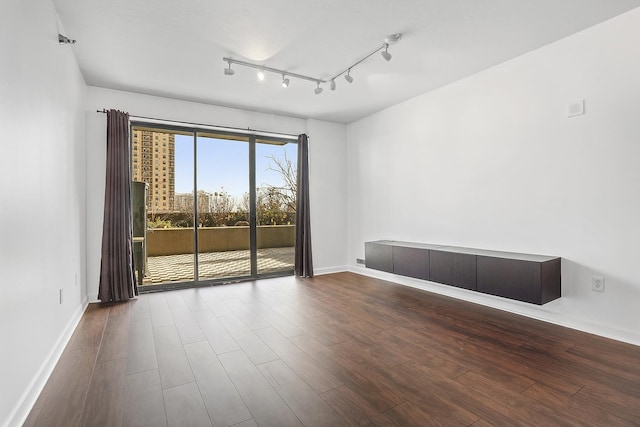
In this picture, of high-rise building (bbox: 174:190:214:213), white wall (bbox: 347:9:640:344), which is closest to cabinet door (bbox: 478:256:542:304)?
white wall (bbox: 347:9:640:344)

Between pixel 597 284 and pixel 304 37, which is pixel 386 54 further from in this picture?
pixel 597 284

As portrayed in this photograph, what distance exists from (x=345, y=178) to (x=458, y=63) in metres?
2.74

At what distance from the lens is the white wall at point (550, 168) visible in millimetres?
2561

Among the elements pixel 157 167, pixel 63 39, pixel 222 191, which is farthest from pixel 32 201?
pixel 222 191

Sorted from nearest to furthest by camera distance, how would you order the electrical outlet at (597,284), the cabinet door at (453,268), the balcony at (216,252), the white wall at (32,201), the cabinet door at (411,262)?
the white wall at (32,201) → the electrical outlet at (597,284) → the cabinet door at (453,268) → the cabinet door at (411,262) → the balcony at (216,252)

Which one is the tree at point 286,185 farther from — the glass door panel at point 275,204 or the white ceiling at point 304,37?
the white ceiling at point 304,37

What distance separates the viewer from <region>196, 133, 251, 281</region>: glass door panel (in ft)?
15.6

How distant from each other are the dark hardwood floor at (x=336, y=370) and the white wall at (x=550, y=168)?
1.79ft

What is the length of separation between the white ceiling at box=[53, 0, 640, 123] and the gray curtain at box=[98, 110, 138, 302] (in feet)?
2.02

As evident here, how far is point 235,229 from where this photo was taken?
18.1 feet

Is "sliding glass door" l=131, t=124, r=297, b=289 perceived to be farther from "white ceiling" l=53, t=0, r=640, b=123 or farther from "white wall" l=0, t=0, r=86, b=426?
"white wall" l=0, t=0, r=86, b=426

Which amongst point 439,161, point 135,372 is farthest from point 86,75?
Result: point 439,161

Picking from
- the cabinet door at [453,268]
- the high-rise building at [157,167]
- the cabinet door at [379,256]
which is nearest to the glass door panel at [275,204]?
the high-rise building at [157,167]

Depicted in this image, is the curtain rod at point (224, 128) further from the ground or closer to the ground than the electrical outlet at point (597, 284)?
further from the ground
